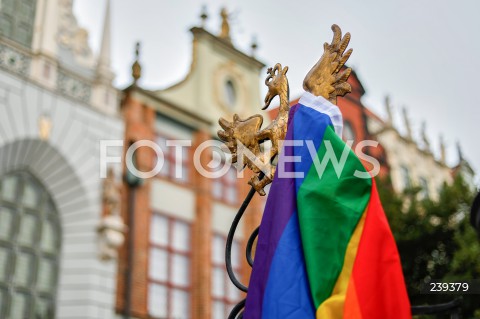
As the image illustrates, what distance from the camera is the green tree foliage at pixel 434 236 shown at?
13.1 meters

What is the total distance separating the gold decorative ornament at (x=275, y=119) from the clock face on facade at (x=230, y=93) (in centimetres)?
1511

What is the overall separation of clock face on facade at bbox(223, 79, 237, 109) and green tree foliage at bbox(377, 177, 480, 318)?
5.45m

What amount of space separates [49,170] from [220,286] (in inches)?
208

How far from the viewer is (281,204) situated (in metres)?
3.50

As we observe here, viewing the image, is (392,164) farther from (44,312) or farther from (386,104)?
(44,312)

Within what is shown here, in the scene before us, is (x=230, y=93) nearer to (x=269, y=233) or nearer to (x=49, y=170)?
(x=49, y=170)

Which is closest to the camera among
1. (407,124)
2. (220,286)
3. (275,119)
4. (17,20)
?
(275,119)

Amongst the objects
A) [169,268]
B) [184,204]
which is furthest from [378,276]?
[184,204]

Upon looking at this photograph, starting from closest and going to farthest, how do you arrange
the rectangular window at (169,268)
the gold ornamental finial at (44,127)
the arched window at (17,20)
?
the gold ornamental finial at (44,127) → the arched window at (17,20) → the rectangular window at (169,268)

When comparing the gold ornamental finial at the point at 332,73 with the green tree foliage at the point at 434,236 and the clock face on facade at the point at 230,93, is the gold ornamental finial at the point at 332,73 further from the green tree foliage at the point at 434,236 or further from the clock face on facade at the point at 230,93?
the clock face on facade at the point at 230,93

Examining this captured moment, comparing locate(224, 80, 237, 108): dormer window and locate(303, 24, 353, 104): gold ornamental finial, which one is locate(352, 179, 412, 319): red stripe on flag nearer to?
locate(303, 24, 353, 104): gold ornamental finial

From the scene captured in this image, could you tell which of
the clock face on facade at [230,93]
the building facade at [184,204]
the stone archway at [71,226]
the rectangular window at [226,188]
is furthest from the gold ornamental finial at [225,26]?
the stone archway at [71,226]

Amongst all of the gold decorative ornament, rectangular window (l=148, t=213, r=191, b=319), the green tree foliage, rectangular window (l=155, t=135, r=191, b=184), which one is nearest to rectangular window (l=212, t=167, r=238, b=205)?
rectangular window (l=155, t=135, r=191, b=184)

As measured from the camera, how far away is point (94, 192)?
14570 mm
